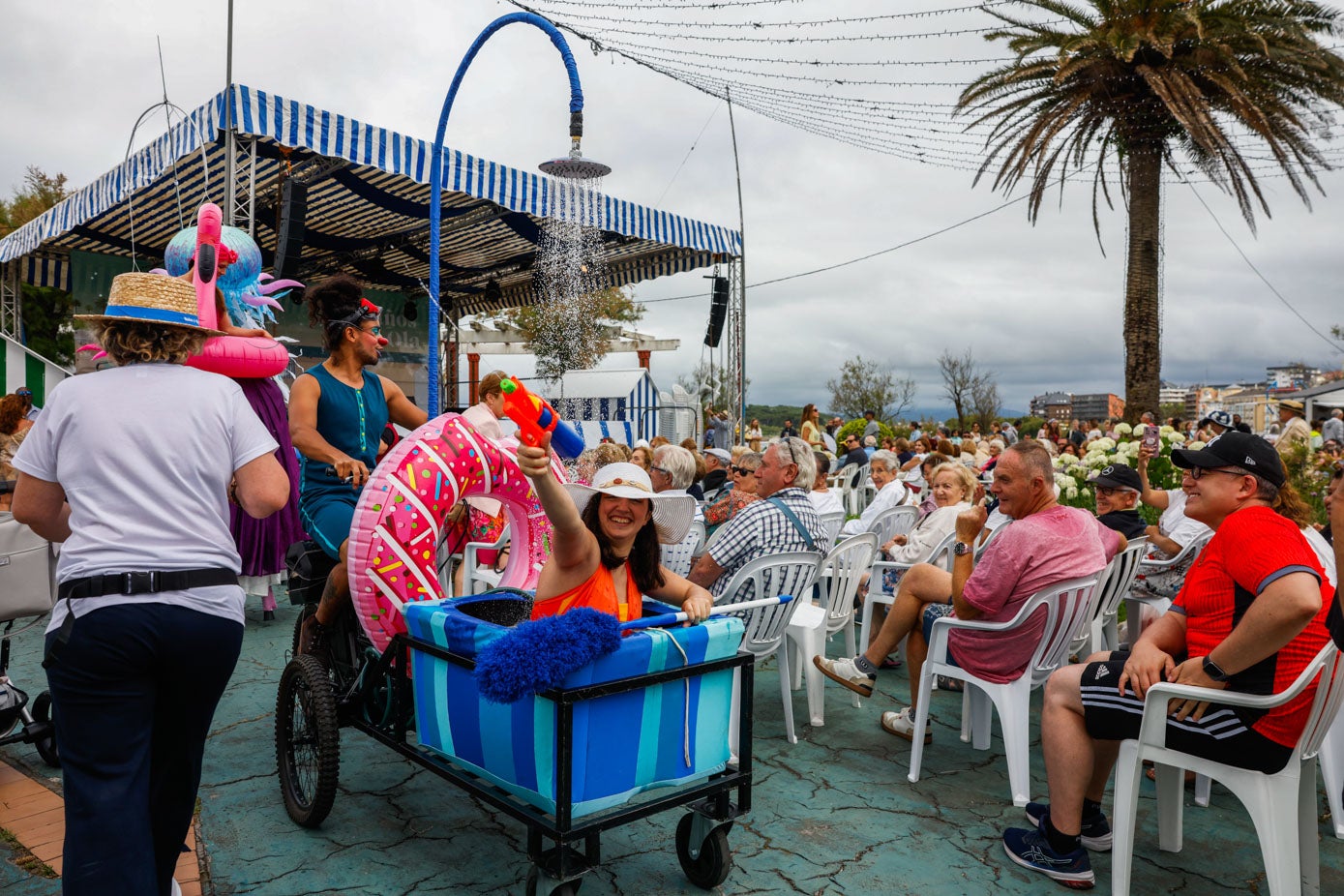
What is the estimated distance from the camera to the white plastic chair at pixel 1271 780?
2418mm

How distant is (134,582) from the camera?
1.97 meters

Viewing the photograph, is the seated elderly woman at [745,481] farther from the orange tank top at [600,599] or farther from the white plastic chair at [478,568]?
the orange tank top at [600,599]

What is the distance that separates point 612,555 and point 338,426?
1396 millimetres

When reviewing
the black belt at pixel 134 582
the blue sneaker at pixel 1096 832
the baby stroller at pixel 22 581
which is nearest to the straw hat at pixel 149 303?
the black belt at pixel 134 582

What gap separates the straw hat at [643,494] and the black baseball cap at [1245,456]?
1.69m

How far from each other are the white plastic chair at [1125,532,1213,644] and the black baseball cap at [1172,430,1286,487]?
184cm

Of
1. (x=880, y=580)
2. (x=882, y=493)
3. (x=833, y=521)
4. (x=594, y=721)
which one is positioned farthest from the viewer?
(x=882, y=493)

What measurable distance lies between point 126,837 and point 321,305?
2116 millimetres

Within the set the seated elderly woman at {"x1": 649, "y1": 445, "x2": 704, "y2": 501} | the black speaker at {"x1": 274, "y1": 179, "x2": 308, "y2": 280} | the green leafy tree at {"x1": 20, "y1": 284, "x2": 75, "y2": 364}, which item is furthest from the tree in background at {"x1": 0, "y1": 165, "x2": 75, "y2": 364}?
the seated elderly woman at {"x1": 649, "y1": 445, "x2": 704, "y2": 501}

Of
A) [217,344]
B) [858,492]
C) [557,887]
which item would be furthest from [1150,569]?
[858,492]

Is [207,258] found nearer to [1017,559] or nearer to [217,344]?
[217,344]

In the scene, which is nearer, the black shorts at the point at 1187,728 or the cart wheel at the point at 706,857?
the black shorts at the point at 1187,728

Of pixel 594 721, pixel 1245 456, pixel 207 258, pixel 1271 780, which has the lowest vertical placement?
pixel 1271 780

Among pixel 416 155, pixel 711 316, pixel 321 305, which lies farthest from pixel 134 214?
pixel 321 305
